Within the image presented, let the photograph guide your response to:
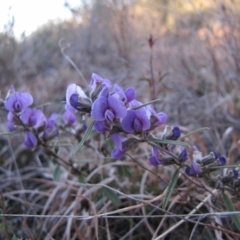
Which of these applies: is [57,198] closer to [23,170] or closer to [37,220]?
[37,220]

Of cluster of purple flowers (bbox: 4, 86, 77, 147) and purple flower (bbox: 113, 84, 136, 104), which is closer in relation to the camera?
purple flower (bbox: 113, 84, 136, 104)

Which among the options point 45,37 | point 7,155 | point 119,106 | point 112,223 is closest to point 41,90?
point 45,37

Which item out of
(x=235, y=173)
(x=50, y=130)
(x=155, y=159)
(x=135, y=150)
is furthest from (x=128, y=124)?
(x=135, y=150)

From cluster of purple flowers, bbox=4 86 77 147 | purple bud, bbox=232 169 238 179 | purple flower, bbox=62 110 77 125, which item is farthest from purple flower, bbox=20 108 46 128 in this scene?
purple bud, bbox=232 169 238 179

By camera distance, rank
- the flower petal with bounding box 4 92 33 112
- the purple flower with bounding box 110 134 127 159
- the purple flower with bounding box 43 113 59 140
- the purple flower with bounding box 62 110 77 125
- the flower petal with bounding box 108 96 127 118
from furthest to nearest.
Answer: the purple flower with bounding box 62 110 77 125
the purple flower with bounding box 43 113 59 140
the flower petal with bounding box 4 92 33 112
the purple flower with bounding box 110 134 127 159
the flower petal with bounding box 108 96 127 118

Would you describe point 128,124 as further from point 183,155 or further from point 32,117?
point 32,117

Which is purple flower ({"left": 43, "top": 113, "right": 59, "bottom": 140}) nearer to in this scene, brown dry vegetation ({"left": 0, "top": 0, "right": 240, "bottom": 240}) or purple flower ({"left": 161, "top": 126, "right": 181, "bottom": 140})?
brown dry vegetation ({"left": 0, "top": 0, "right": 240, "bottom": 240})

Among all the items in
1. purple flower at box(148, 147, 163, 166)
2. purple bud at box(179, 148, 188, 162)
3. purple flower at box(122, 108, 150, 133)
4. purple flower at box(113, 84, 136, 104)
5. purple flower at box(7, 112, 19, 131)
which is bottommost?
purple bud at box(179, 148, 188, 162)
